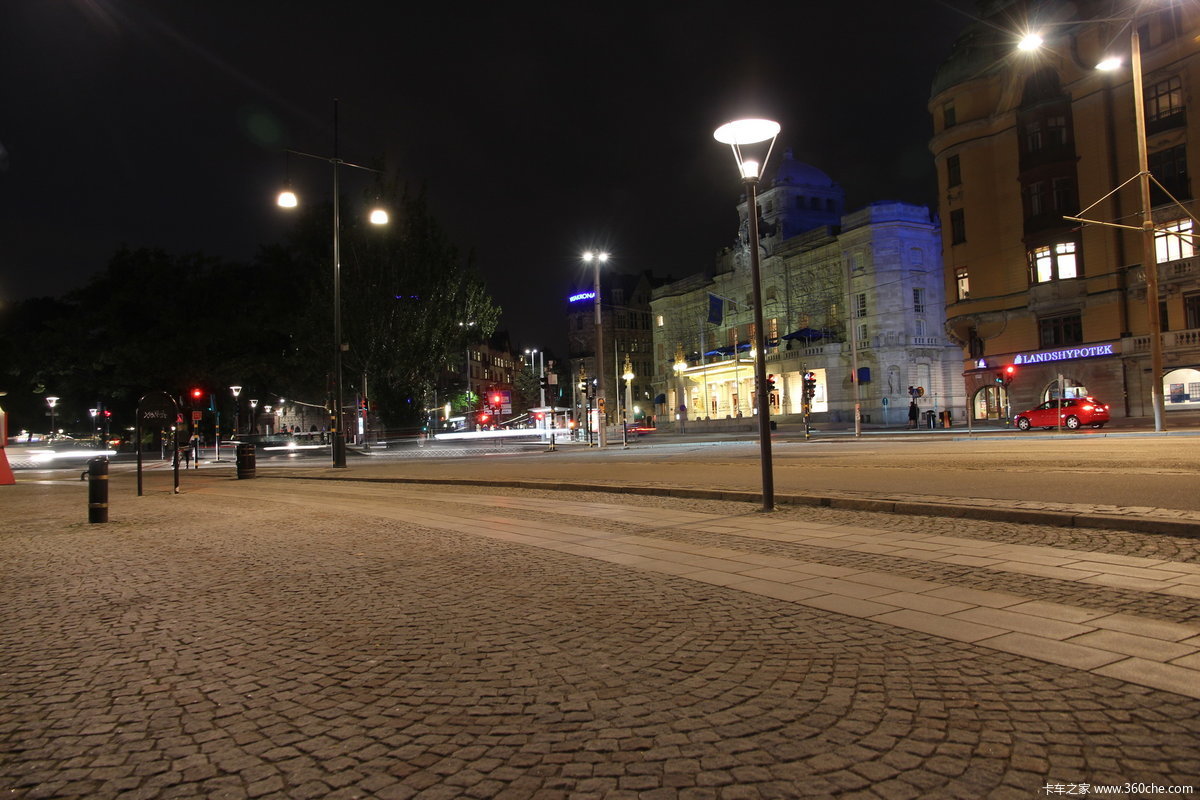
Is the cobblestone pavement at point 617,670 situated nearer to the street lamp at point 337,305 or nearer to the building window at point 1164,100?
the street lamp at point 337,305

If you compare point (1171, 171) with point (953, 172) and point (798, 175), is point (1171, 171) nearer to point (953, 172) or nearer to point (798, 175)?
point (953, 172)

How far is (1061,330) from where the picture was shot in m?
42.4

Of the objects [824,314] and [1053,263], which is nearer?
[1053,263]

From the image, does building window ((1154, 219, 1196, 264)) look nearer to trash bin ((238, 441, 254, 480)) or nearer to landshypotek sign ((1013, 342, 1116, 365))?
landshypotek sign ((1013, 342, 1116, 365))

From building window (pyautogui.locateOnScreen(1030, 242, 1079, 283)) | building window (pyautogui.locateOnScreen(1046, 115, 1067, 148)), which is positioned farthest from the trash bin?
building window (pyautogui.locateOnScreen(1046, 115, 1067, 148))

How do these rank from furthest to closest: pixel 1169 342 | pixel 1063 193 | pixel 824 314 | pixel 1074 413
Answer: pixel 824 314 < pixel 1063 193 < pixel 1169 342 < pixel 1074 413

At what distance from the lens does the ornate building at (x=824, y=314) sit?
201 feet

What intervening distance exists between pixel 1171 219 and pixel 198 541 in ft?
143

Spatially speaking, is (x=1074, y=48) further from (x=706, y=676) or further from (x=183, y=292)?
(x=183, y=292)

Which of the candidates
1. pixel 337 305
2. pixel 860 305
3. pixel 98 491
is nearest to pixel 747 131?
pixel 98 491

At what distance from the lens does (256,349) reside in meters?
49.7

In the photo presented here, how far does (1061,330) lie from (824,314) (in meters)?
27.1

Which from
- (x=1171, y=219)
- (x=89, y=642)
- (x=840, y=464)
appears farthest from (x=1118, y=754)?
(x=1171, y=219)

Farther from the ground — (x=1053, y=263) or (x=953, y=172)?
(x=953, y=172)
